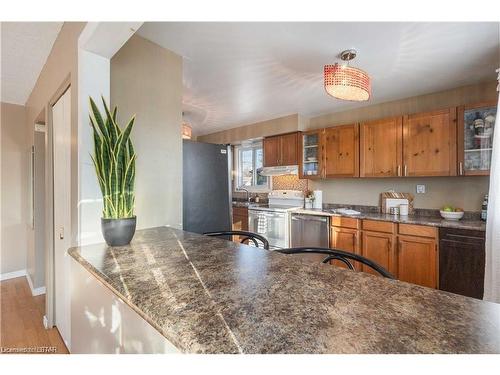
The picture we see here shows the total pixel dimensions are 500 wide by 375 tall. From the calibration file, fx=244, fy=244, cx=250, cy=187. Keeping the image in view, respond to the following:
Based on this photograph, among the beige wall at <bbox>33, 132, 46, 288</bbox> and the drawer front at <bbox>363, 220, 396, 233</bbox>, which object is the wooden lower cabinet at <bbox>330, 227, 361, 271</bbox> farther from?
the beige wall at <bbox>33, 132, 46, 288</bbox>

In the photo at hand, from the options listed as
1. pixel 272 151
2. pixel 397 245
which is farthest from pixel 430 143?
pixel 272 151

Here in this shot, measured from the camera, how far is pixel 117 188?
132 cm

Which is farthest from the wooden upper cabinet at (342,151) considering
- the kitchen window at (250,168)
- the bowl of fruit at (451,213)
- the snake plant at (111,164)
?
the snake plant at (111,164)

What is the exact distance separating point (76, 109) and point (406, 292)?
188 centimetres

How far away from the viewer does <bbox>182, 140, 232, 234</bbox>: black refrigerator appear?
2137 mm

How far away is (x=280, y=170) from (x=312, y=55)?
2415mm

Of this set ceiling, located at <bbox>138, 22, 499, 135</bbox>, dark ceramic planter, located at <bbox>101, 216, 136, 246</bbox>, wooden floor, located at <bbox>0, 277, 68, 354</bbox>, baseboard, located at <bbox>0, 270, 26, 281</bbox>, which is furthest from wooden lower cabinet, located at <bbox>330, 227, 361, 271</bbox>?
baseboard, located at <bbox>0, 270, 26, 281</bbox>

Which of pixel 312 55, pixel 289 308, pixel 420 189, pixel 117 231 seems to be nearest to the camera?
pixel 289 308

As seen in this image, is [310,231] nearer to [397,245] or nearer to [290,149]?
[397,245]

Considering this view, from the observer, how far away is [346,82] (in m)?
1.81

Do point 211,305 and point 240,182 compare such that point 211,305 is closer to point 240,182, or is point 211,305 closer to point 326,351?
point 326,351

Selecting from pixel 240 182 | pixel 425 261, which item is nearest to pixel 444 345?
pixel 425 261

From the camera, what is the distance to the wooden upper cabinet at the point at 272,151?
14.4ft

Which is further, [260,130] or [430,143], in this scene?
[260,130]
